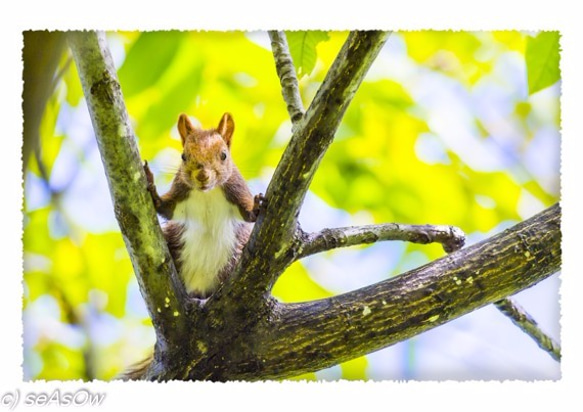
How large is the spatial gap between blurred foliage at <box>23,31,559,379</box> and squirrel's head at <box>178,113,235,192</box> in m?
0.09

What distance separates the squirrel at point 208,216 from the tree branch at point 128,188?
0.48 ft

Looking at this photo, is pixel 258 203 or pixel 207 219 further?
pixel 207 219

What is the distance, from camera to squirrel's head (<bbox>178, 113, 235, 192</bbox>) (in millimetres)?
1629

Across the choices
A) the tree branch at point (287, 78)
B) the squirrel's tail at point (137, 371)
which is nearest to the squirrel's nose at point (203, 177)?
the tree branch at point (287, 78)

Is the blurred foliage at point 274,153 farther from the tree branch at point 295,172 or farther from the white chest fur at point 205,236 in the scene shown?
the tree branch at point 295,172

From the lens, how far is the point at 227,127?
5.55 feet

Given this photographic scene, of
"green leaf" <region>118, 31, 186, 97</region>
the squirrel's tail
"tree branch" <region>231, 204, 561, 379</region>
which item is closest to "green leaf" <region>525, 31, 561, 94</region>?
"tree branch" <region>231, 204, 561, 379</region>

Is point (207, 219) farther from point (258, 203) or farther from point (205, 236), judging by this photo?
point (258, 203)

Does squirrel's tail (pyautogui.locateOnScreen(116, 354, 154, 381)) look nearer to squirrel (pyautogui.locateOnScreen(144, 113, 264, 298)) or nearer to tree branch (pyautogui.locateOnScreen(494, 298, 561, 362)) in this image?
squirrel (pyautogui.locateOnScreen(144, 113, 264, 298))

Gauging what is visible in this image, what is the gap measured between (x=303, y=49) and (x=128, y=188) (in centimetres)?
51

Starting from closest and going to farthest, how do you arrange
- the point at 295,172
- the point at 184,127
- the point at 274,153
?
the point at 295,172 < the point at 184,127 < the point at 274,153

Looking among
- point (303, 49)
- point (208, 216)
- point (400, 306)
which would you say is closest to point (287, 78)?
point (303, 49)

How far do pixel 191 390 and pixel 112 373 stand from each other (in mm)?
225
